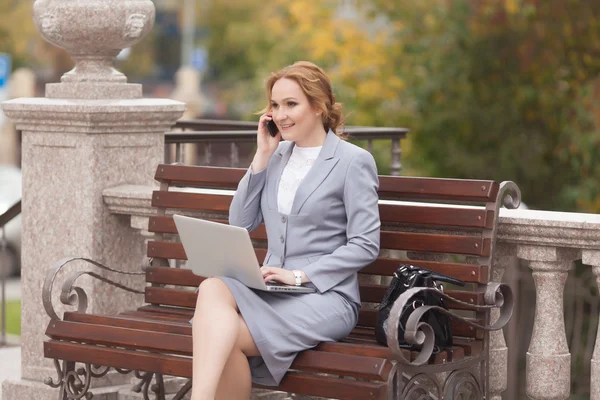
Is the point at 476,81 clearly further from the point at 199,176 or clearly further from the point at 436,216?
the point at 436,216

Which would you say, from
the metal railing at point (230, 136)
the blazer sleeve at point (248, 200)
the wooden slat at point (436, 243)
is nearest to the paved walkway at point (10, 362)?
the metal railing at point (230, 136)

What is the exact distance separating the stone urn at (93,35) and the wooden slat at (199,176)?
56 centimetres

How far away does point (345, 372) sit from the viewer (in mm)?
4688

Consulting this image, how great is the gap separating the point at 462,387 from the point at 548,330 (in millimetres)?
475

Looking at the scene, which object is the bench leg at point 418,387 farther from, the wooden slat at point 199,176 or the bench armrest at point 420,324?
the wooden slat at point 199,176

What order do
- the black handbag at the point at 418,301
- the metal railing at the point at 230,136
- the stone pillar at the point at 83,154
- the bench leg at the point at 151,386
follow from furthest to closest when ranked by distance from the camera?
the metal railing at the point at 230,136
the stone pillar at the point at 83,154
the bench leg at the point at 151,386
the black handbag at the point at 418,301

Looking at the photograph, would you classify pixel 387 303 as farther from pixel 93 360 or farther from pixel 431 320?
pixel 93 360

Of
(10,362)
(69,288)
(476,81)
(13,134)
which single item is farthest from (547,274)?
(13,134)

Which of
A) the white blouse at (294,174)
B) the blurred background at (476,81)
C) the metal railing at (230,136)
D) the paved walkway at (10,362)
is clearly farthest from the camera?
the blurred background at (476,81)

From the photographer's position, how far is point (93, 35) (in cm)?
630

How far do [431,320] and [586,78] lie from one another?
10.3 metres

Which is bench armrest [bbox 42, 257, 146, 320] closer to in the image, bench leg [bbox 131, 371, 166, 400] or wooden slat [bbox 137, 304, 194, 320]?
Answer: wooden slat [bbox 137, 304, 194, 320]

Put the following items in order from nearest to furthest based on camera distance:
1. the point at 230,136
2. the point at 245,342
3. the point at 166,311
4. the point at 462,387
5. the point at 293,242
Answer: the point at 245,342 < the point at 462,387 < the point at 293,242 < the point at 166,311 < the point at 230,136

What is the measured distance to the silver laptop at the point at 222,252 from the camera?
4.88 m
